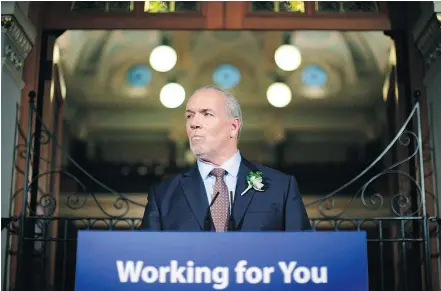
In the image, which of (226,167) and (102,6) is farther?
(102,6)

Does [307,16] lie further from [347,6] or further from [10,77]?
[10,77]

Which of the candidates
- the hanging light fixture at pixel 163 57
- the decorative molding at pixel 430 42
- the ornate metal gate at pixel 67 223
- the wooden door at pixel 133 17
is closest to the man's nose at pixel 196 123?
the ornate metal gate at pixel 67 223

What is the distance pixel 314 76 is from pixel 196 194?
11.8ft

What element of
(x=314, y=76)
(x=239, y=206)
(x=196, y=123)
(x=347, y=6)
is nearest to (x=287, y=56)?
(x=314, y=76)

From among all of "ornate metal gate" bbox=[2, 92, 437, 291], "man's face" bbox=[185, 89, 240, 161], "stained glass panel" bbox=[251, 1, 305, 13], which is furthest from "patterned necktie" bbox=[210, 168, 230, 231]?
"stained glass panel" bbox=[251, 1, 305, 13]

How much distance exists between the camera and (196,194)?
2816 mm

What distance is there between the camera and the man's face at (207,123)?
2.81m

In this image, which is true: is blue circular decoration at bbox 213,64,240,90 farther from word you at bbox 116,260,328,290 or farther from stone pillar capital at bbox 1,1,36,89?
word you at bbox 116,260,328,290

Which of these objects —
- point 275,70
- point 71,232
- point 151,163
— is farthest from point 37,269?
point 275,70

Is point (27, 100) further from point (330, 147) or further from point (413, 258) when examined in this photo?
point (413, 258)

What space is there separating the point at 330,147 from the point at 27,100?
2.82 metres

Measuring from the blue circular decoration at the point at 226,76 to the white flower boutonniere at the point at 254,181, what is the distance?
346 centimetres

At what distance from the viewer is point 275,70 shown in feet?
20.4

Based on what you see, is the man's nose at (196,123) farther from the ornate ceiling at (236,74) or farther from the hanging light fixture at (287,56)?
the hanging light fixture at (287,56)
